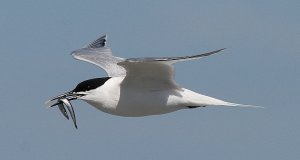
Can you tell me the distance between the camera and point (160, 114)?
15.0 meters

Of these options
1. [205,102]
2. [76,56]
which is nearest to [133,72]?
[205,102]

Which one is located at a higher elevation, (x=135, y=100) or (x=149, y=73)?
(x=149, y=73)

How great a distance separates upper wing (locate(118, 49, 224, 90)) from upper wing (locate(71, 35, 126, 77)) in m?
1.75

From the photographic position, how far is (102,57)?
59.3ft

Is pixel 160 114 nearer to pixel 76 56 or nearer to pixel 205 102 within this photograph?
pixel 205 102

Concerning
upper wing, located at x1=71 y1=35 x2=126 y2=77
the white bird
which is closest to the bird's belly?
the white bird

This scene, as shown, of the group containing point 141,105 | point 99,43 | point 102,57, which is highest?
point 99,43

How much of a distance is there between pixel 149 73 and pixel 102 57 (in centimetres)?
356

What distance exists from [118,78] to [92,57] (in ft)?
8.74

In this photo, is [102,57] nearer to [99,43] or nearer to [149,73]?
[99,43]

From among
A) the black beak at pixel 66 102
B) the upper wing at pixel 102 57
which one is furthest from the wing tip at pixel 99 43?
the black beak at pixel 66 102

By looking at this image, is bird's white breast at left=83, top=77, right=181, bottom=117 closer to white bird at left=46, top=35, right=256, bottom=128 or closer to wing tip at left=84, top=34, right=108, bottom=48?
white bird at left=46, top=35, right=256, bottom=128

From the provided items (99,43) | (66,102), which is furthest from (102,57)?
(66,102)

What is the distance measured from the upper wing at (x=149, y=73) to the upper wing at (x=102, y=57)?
1751 mm
